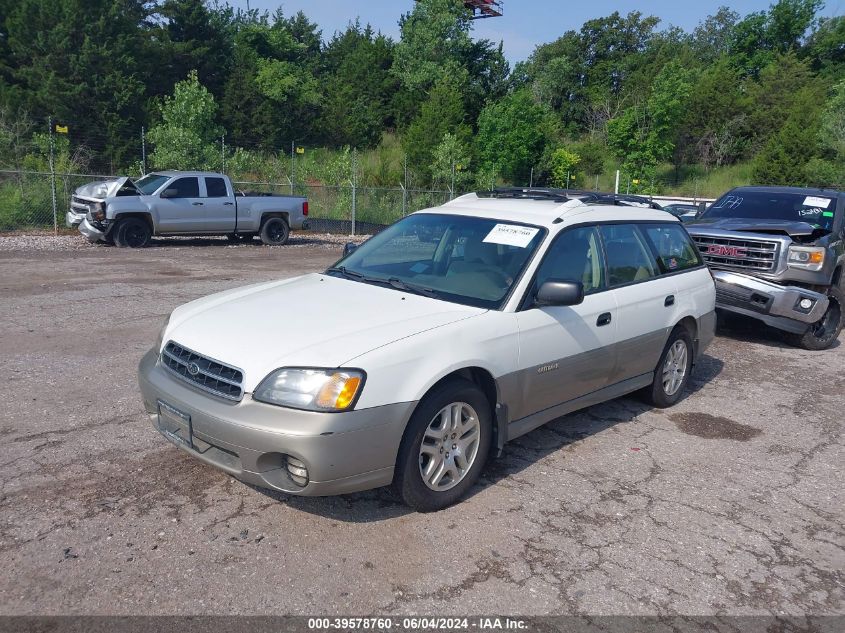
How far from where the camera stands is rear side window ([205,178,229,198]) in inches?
680

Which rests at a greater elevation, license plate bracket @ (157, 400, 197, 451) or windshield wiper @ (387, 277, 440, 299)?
windshield wiper @ (387, 277, 440, 299)

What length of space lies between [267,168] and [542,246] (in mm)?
28832

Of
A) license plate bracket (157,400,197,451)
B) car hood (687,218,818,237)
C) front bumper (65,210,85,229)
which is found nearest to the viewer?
license plate bracket (157,400,197,451)

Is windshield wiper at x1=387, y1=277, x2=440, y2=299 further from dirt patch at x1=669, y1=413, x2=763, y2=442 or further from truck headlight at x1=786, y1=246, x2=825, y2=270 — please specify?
truck headlight at x1=786, y1=246, x2=825, y2=270

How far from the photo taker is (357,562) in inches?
136

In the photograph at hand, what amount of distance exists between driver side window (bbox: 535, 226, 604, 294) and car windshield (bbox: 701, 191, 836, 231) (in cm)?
525

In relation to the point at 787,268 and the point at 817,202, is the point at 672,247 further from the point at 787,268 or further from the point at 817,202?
the point at 817,202

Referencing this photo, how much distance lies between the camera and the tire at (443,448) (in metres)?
3.74

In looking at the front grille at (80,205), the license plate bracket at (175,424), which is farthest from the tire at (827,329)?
the front grille at (80,205)

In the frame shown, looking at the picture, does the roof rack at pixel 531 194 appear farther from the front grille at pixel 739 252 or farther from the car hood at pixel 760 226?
the car hood at pixel 760 226

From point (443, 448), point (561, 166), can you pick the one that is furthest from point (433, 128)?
point (443, 448)

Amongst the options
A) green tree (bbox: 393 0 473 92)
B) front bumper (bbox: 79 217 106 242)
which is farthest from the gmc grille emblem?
green tree (bbox: 393 0 473 92)

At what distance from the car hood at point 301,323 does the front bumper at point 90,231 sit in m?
12.7

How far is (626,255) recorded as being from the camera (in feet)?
17.9
